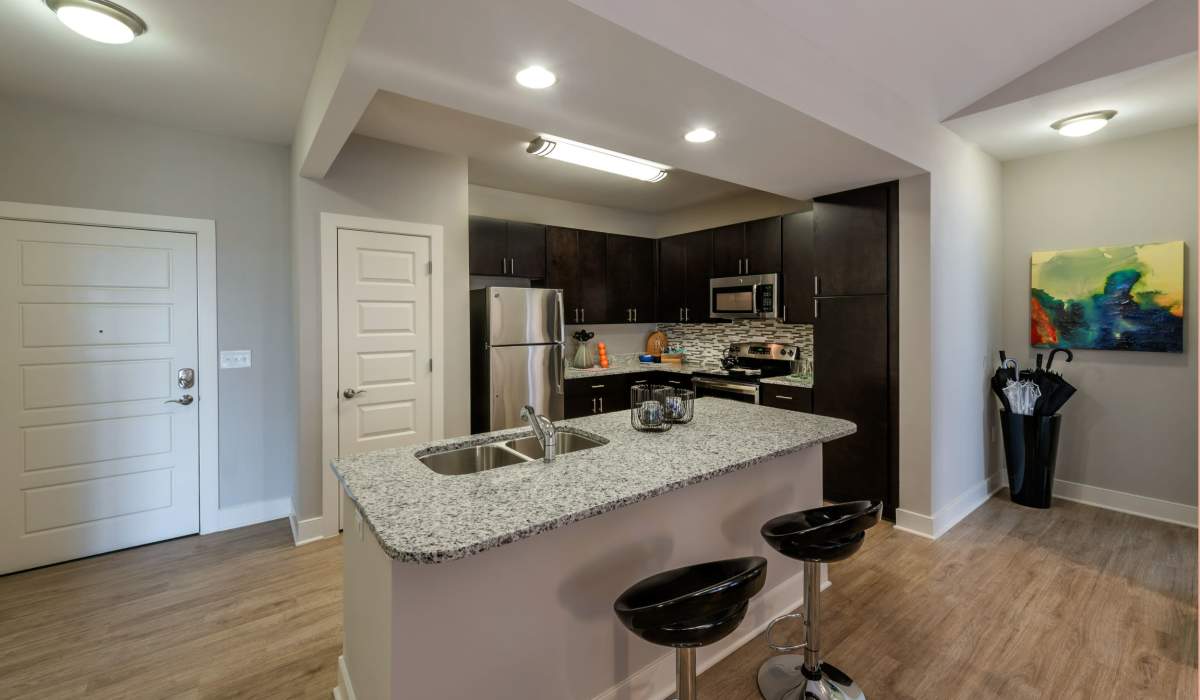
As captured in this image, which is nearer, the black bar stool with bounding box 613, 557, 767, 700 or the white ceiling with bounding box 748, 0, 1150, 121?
the black bar stool with bounding box 613, 557, 767, 700

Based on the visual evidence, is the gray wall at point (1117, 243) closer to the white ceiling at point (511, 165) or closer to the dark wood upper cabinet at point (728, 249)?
the dark wood upper cabinet at point (728, 249)

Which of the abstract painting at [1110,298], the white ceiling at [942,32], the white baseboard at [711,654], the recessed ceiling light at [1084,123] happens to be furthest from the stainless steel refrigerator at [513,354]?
the abstract painting at [1110,298]

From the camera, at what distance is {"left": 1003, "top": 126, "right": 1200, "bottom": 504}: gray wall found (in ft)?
10.6

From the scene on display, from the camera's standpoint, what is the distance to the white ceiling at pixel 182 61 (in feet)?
6.59

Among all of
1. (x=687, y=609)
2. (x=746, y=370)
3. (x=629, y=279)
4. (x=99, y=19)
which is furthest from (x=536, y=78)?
(x=629, y=279)

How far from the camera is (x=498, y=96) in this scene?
2115mm

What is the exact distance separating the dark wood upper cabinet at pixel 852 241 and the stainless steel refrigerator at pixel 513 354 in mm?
2047

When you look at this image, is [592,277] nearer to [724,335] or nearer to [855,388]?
[724,335]

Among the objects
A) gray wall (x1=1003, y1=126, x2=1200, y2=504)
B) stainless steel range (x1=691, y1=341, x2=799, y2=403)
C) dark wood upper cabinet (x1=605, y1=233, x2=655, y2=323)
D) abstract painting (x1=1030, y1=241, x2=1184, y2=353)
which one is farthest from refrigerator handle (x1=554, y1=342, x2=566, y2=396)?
abstract painting (x1=1030, y1=241, x2=1184, y2=353)

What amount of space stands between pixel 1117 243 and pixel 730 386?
2711 mm

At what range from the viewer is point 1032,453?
3574 mm

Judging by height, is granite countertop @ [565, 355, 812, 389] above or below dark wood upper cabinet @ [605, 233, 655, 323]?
below

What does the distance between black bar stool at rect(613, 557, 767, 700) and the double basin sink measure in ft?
2.28

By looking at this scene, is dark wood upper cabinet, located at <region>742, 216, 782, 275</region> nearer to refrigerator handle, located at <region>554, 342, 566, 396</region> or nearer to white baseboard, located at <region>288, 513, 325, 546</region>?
refrigerator handle, located at <region>554, 342, 566, 396</region>
